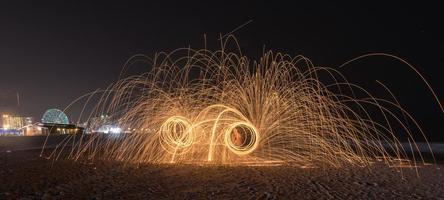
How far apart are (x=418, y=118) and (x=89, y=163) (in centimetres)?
3318

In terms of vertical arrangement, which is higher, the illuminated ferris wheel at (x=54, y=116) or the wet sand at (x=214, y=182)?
the illuminated ferris wheel at (x=54, y=116)

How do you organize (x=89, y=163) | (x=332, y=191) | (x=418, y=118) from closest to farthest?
(x=332, y=191) < (x=89, y=163) < (x=418, y=118)

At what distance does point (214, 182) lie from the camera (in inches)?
391

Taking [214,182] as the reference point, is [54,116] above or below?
above

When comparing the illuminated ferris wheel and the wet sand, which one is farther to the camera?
the illuminated ferris wheel

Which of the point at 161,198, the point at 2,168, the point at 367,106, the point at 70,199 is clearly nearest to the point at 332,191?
the point at 161,198

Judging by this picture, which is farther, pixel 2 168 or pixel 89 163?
pixel 89 163

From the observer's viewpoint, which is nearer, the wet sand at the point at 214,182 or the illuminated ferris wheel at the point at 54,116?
the wet sand at the point at 214,182

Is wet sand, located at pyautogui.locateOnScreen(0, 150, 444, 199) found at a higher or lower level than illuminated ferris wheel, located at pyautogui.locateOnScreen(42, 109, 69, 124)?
lower

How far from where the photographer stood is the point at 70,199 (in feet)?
26.1

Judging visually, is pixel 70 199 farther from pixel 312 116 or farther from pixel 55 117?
→ pixel 55 117

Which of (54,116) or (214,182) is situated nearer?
(214,182)

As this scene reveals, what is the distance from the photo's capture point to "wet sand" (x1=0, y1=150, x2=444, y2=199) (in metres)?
8.46

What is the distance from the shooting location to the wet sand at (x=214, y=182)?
8.46 m
